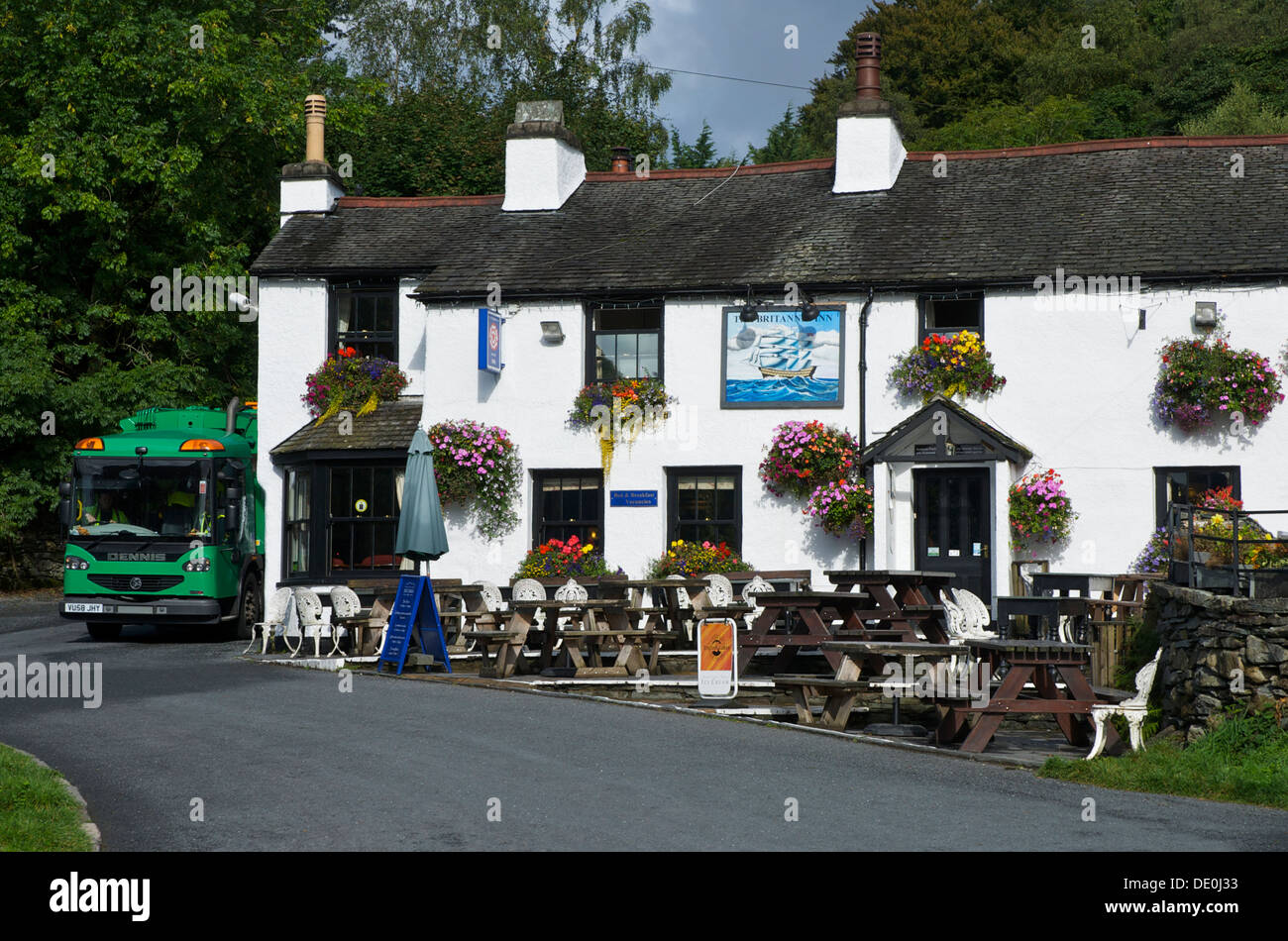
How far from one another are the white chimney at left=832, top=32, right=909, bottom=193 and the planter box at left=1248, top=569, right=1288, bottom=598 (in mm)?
13304

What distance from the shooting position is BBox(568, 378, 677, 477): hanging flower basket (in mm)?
22047

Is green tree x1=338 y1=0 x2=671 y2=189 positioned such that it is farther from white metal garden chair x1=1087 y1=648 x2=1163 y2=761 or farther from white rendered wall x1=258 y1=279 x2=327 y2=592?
white metal garden chair x1=1087 y1=648 x2=1163 y2=761

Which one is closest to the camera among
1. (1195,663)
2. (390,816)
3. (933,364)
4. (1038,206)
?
(390,816)

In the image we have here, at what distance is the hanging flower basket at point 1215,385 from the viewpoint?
63.8ft

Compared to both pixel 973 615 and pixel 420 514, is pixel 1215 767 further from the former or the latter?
pixel 420 514

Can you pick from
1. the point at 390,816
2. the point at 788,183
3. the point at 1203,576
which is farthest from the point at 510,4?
the point at 390,816

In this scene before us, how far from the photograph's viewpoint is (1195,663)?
12.0 meters

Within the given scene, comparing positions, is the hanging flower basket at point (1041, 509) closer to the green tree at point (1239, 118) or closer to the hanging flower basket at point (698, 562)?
the hanging flower basket at point (698, 562)

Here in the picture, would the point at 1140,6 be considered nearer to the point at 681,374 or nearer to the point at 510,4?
the point at 510,4

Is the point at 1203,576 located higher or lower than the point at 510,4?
lower

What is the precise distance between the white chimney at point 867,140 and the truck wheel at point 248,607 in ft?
37.3

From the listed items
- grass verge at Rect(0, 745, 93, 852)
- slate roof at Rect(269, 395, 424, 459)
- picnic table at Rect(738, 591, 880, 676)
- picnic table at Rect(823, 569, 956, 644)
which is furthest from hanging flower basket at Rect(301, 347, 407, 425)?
grass verge at Rect(0, 745, 93, 852)

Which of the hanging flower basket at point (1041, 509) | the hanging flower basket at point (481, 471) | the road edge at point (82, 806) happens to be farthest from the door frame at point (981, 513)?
the road edge at point (82, 806)
